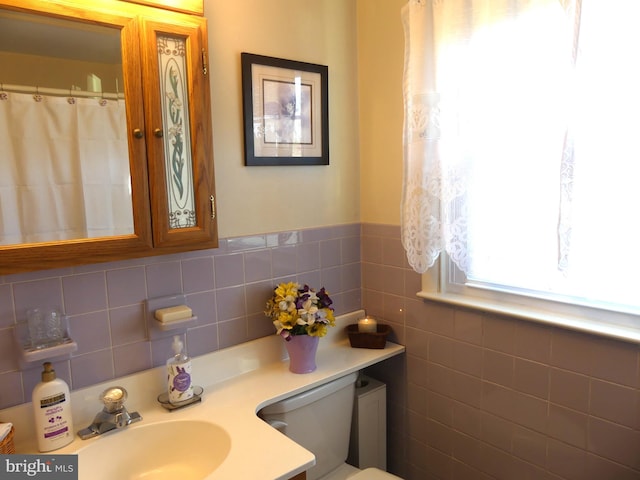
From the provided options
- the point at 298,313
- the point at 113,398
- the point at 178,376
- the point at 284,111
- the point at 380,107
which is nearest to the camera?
the point at 113,398

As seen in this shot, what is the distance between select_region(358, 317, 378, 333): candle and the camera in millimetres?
1881

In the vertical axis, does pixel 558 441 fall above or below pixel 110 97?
below

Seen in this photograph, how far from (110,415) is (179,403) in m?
0.19

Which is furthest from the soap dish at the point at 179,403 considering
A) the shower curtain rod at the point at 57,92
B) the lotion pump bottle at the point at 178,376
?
the shower curtain rod at the point at 57,92

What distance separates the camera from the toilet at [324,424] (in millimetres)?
1550

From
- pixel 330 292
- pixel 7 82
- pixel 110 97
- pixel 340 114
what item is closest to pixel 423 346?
pixel 330 292

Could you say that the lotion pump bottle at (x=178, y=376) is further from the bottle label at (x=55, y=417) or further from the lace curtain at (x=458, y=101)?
the lace curtain at (x=458, y=101)

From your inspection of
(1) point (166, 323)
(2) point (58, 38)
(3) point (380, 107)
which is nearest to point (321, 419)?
(1) point (166, 323)

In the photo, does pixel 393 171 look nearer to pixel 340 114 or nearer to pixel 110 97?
pixel 340 114

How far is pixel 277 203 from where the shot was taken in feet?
5.69

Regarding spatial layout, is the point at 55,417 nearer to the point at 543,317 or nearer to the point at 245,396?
the point at 245,396

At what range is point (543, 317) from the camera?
1.43 meters

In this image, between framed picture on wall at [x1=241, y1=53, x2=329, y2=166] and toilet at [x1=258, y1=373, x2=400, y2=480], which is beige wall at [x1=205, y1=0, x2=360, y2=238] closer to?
framed picture on wall at [x1=241, y1=53, x2=329, y2=166]

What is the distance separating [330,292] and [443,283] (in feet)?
1.50
